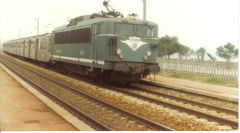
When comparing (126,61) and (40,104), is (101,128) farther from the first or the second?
(126,61)

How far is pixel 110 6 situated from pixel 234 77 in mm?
8657

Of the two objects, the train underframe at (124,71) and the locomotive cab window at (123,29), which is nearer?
the train underframe at (124,71)

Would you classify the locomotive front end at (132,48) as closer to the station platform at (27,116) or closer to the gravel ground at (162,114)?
the gravel ground at (162,114)

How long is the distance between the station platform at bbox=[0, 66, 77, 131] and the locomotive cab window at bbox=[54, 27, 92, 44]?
16.4ft

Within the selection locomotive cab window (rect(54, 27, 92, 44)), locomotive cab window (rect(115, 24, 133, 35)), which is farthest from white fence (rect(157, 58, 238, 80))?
locomotive cab window (rect(54, 27, 92, 44))

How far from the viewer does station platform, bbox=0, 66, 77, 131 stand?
598cm

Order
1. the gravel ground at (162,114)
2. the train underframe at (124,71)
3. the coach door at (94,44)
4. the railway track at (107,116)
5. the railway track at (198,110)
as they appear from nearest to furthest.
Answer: the railway track at (107,116), the gravel ground at (162,114), the railway track at (198,110), the train underframe at (124,71), the coach door at (94,44)

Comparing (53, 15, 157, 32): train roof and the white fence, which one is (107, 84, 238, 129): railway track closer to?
(53, 15, 157, 32): train roof

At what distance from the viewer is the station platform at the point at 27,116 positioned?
19.6ft

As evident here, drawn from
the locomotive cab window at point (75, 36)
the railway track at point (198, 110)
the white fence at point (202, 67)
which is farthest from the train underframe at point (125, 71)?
the white fence at point (202, 67)

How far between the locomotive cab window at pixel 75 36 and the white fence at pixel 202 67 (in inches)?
357

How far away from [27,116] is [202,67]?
47.8ft

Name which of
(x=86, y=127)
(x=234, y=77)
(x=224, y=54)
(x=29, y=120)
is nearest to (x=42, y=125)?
(x=29, y=120)

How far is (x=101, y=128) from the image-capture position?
246 inches
